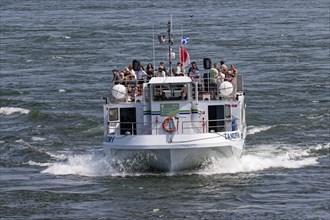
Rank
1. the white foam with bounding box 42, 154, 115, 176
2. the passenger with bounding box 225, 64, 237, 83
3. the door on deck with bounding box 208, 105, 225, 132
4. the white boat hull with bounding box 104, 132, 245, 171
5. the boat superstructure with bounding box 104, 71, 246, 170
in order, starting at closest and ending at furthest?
the white boat hull with bounding box 104, 132, 245, 171 < the boat superstructure with bounding box 104, 71, 246, 170 < the door on deck with bounding box 208, 105, 225, 132 < the white foam with bounding box 42, 154, 115, 176 < the passenger with bounding box 225, 64, 237, 83

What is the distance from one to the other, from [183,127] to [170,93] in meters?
1.45

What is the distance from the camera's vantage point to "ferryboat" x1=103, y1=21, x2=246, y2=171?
4125 centimetres

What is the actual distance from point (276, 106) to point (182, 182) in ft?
58.2

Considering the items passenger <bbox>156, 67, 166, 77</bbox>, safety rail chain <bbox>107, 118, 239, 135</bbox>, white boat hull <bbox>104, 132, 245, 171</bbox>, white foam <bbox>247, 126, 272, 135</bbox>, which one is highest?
passenger <bbox>156, 67, 166, 77</bbox>

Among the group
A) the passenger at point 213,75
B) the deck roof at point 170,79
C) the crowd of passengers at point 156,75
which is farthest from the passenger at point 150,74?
the passenger at point 213,75

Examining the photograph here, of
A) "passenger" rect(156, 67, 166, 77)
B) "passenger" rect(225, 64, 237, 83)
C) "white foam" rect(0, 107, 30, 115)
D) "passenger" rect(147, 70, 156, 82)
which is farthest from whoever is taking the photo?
"white foam" rect(0, 107, 30, 115)

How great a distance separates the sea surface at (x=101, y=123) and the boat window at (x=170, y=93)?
9.68 ft

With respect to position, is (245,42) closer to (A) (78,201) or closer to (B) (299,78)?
(B) (299,78)

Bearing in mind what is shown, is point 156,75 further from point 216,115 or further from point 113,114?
point 216,115

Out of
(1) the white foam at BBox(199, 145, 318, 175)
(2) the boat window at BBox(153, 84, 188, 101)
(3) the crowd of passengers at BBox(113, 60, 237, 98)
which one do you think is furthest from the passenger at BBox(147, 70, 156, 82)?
(1) the white foam at BBox(199, 145, 318, 175)

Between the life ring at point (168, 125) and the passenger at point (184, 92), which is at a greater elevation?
the passenger at point (184, 92)

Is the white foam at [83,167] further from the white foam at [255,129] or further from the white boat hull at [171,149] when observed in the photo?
the white foam at [255,129]

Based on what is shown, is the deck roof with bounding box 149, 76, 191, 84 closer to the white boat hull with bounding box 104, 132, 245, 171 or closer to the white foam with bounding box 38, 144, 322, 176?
the white boat hull with bounding box 104, 132, 245, 171

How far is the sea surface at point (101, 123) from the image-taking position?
37969mm
